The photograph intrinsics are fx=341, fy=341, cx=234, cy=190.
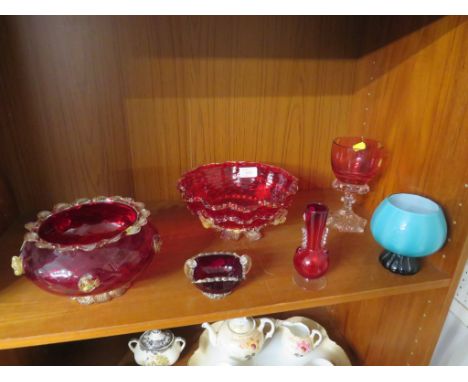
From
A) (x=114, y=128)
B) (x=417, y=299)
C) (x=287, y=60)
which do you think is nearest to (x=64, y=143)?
(x=114, y=128)

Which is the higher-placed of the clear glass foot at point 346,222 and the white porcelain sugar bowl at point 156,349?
the clear glass foot at point 346,222

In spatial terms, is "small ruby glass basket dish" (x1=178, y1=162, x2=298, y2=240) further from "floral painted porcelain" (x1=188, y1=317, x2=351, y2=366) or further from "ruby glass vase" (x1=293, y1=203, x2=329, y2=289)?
"floral painted porcelain" (x1=188, y1=317, x2=351, y2=366)

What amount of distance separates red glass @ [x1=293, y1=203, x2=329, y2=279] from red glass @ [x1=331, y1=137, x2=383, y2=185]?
186 mm

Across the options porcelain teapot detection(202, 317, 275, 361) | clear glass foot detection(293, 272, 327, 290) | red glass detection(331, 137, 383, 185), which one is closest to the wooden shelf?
clear glass foot detection(293, 272, 327, 290)

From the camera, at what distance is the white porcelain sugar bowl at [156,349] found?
760 millimetres

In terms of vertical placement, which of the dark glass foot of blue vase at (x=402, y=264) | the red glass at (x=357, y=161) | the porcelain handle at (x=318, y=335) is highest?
the red glass at (x=357, y=161)

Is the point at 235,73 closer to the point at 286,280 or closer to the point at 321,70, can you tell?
the point at 321,70

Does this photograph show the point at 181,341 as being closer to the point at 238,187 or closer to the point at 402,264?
the point at 238,187

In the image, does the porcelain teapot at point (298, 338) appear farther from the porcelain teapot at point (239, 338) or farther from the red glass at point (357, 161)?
the red glass at point (357, 161)

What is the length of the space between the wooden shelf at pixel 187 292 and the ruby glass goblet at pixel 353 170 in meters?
0.04

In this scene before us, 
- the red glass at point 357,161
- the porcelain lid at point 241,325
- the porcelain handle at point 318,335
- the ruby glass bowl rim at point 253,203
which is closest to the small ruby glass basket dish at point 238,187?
the ruby glass bowl rim at point 253,203

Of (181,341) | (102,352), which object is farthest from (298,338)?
(102,352)

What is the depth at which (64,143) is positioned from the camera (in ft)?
2.20

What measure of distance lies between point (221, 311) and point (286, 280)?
0.12m
